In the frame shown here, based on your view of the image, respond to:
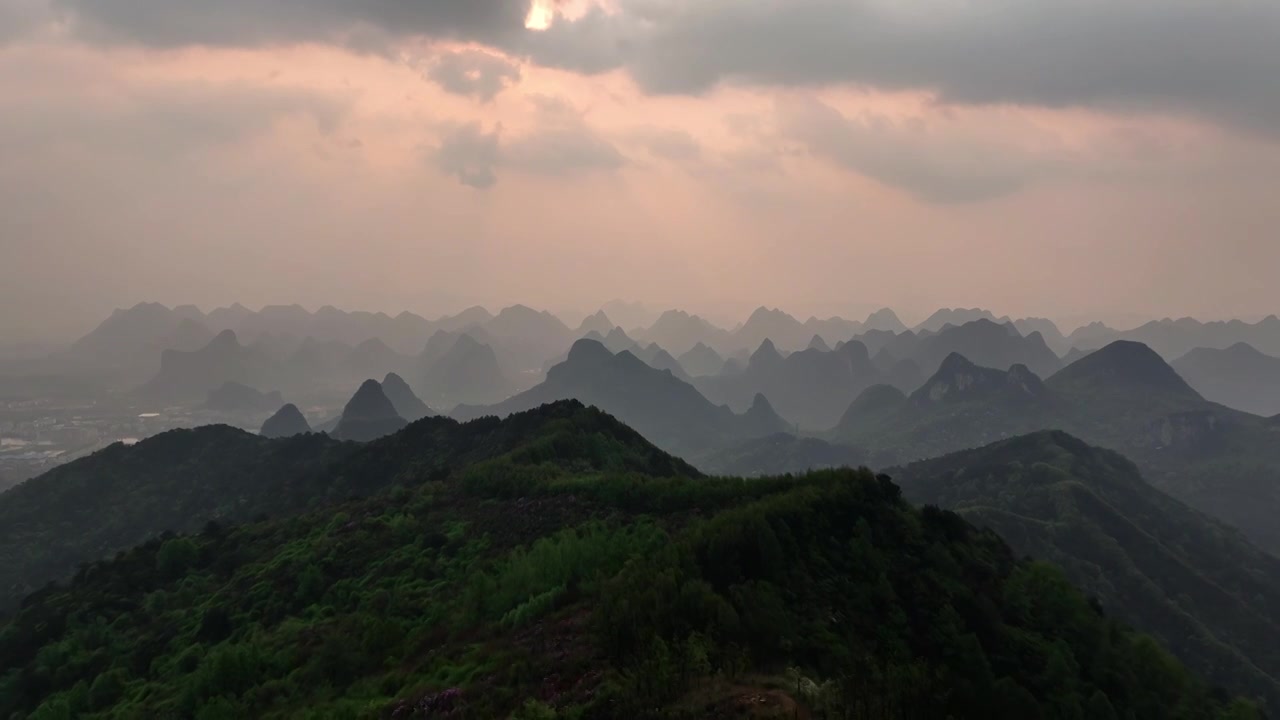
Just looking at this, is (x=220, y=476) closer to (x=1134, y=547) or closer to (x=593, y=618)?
(x=593, y=618)

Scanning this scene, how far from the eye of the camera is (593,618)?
23.6 metres

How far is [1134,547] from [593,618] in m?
108

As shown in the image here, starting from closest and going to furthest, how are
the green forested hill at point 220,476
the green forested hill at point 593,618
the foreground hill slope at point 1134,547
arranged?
1. the green forested hill at point 593,618
2. the green forested hill at point 220,476
3. the foreground hill slope at point 1134,547

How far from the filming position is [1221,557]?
103 meters

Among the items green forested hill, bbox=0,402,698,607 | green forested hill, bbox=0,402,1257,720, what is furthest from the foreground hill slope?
green forested hill, bbox=0,402,698,607

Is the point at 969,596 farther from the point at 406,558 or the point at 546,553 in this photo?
the point at 406,558

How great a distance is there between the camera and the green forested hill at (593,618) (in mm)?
20656

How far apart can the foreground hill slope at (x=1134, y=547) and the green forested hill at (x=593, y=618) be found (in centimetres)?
4526

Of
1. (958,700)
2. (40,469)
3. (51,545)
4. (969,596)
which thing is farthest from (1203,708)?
(40,469)

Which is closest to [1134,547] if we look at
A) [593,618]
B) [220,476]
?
[593,618]

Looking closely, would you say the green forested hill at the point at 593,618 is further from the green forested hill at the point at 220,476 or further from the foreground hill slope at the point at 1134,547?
the foreground hill slope at the point at 1134,547

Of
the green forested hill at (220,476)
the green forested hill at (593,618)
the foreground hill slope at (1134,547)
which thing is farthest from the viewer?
the foreground hill slope at (1134,547)

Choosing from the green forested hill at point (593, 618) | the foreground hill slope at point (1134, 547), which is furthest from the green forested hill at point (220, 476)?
the foreground hill slope at point (1134, 547)

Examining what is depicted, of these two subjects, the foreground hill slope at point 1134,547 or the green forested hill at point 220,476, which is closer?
the green forested hill at point 220,476
